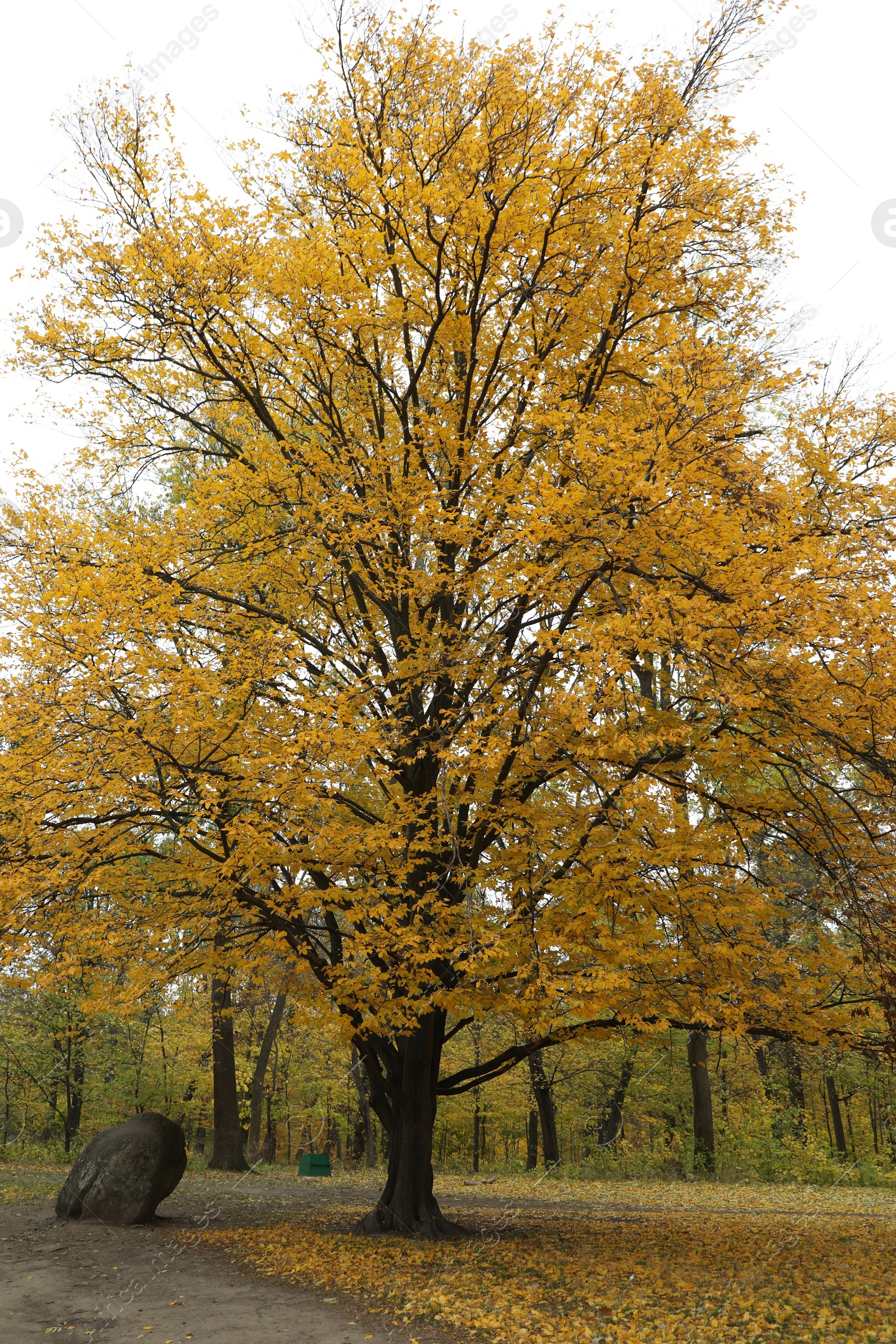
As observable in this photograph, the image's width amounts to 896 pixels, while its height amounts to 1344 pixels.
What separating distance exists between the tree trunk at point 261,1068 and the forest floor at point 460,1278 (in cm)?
881

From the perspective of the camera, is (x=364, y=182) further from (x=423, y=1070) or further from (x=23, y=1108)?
(x=23, y=1108)

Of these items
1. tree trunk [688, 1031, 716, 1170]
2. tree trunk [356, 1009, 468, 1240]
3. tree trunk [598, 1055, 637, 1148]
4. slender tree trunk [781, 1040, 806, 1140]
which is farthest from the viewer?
tree trunk [598, 1055, 637, 1148]

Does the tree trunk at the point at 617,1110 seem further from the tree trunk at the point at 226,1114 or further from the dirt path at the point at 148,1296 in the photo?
the dirt path at the point at 148,1296

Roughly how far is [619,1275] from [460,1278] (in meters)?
1.31

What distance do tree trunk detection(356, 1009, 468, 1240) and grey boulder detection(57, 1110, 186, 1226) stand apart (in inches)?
92.9

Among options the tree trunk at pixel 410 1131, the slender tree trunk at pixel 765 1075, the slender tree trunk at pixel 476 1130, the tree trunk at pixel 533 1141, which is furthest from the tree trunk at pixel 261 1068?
the slender tree trunk at pixel 765 1075

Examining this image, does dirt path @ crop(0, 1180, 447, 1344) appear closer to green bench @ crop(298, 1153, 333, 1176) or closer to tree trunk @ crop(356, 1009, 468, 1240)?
tree trunk @ crop(356, 1009, 468, 1240)

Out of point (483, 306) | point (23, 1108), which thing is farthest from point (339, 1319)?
point (23, 1108)

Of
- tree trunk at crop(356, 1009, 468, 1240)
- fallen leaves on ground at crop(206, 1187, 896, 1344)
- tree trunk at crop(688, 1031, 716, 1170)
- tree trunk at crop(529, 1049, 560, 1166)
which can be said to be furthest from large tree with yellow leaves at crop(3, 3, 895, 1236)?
tree trunk at crop(529, 1049, 560, 1166)

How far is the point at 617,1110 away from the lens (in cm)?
2275

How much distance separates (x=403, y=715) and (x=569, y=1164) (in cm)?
1514

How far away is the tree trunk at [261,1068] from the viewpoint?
20.3 metres

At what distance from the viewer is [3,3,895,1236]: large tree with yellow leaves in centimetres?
639

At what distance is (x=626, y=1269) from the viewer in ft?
23.5
